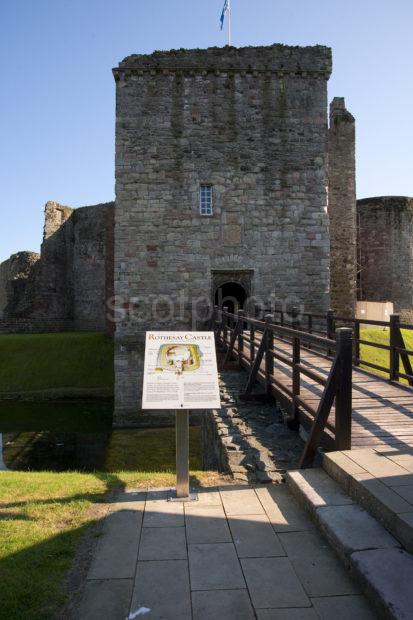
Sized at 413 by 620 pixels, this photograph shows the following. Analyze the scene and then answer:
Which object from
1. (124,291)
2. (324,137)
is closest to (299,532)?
(124,291)

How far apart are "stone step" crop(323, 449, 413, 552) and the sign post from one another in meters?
1.27

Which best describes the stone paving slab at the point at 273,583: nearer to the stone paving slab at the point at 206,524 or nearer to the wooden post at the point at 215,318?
the stone paving slab at the point at 206,524

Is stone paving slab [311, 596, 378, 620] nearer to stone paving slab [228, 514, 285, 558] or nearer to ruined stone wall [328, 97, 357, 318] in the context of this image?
stone paving slab [228, 514, 285, 558]

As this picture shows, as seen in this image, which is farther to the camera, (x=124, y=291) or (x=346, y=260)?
(x=346, y=260)

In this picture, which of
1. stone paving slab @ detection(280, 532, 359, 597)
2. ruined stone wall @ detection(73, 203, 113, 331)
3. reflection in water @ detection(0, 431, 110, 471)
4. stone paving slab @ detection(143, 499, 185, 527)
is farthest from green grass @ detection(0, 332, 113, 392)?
stone paving slab @ detection(280, 532, 359, 597)

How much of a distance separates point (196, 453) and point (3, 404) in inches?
385

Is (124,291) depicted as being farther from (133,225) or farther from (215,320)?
(215,320)

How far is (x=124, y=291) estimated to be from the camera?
49.4ft

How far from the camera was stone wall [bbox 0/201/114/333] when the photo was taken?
29016mm

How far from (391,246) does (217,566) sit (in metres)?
26.3

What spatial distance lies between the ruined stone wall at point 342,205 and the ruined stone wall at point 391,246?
5567mm

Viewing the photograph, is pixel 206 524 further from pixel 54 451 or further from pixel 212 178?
pixel 212 178

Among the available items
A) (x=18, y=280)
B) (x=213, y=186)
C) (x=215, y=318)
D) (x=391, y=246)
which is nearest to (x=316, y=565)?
(x=215, y=318)

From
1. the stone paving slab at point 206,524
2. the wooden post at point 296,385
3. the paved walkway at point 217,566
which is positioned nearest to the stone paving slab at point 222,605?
the paved walkway at point 217,566
